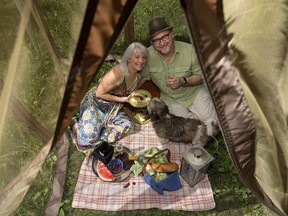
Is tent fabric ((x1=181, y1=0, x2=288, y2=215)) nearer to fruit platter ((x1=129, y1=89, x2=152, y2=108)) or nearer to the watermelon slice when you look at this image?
the watermelon slice

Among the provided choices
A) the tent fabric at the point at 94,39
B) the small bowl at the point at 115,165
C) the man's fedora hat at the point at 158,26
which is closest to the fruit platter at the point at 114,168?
the small bowl at the point at 115,165

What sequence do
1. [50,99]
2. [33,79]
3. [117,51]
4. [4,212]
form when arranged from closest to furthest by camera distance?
[4,212]
[33,79]
[50,99]
[117,51]

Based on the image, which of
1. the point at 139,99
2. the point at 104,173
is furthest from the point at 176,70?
the point at 104,173

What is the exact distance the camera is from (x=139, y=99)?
3166 millimetres

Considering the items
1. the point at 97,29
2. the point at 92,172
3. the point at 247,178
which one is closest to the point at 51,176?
the point at 92,172

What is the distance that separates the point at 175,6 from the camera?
412 cm

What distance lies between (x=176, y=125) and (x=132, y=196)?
2.44ft

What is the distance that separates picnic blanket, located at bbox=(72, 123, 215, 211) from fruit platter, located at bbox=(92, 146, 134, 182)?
2.1 inches

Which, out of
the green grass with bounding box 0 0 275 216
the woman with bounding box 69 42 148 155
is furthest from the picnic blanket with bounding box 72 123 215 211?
the woman with bounding box 69 42 148 155

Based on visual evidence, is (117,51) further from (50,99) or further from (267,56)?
(267,56)

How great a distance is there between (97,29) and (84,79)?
0.68ft

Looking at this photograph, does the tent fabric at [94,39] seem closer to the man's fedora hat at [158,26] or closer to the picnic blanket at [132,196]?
the picnic blanket at [132,196]

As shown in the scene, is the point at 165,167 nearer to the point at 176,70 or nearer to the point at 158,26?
the point at 176,70

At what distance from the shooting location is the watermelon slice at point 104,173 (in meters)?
2.87
